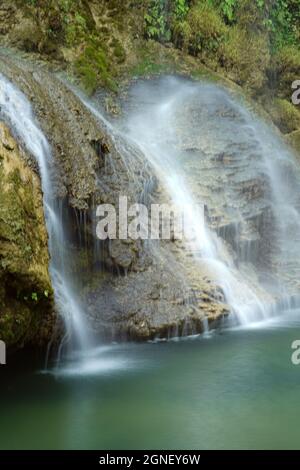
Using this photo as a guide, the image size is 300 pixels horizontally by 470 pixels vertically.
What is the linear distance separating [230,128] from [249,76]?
15.1 feet

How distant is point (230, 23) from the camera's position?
16.5 metres

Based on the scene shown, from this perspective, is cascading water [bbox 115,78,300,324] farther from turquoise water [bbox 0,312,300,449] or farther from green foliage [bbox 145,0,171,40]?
green foliage [bbox 145,0,171,40]

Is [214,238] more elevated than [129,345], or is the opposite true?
[214,238]

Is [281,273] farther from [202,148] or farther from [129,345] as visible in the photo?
[129,345]

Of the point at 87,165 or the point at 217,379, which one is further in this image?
the point at 87,165

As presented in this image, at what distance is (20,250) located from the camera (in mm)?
5406

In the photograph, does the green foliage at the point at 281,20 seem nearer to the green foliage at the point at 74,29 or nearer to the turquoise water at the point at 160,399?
the green foliage at the point at 74,29

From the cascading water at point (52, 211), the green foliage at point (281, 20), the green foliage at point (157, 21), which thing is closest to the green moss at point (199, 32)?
the green foliage at point (157, 21)

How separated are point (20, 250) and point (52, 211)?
6.74ft

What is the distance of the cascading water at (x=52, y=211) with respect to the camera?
7.25 meters

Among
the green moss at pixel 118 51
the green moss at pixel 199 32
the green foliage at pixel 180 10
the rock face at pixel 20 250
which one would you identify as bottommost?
the rock face at pixel 20 250

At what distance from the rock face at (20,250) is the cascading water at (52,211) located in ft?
4.07

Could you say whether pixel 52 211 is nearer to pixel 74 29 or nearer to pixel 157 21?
pixel 74 29
